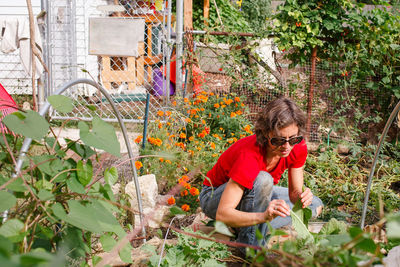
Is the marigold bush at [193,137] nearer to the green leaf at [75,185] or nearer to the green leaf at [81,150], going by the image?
the green leaf at [81,150]

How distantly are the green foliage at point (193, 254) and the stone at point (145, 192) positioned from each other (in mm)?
1114

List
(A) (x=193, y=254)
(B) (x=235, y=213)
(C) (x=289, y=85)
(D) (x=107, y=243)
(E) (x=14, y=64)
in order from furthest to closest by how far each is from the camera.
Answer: (E) (x=14, y=64)
(C) (x=289, y=85)
(B) (x=235, y=213)
(A) (x=193, y=254)
(D) (x=107, y=243)

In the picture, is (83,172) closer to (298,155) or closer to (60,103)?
(60,103)

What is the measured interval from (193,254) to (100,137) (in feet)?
2.66

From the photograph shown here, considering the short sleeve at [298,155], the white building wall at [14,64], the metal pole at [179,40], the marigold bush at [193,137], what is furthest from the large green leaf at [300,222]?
the white building wall at [14,64]

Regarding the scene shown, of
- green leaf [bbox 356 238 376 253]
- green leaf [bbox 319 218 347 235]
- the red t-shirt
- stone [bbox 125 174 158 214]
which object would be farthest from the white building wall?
green leaf [bbox 356 238 376 253]

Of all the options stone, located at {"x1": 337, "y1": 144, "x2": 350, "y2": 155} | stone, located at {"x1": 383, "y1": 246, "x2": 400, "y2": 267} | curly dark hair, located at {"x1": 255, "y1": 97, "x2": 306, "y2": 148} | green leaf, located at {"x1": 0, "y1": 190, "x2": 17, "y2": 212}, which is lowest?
stone, located at {"x1": 337, "y1": 144, "x2": 350, "y2": 155}

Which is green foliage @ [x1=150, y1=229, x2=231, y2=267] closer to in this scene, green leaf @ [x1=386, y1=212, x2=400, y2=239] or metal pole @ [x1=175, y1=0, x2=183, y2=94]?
green leaf @ [x1=386, y1=212, x2=400, y2=239]

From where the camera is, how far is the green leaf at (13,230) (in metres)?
0.83

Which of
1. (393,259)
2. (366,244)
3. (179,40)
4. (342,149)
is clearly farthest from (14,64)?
(366,244)

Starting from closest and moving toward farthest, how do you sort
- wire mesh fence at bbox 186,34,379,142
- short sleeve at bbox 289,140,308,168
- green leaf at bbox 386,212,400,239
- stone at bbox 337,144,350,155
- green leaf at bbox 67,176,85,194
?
green leaf at bbox 386,212,400,239 → green leaf at bbox 67,176,85,194 → short sleeve at bbox 289,140,308,168 → stone at bbox 337,144,350,155 → wire mesh fence at bbox 186,34,379,142

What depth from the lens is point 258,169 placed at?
1.99 m

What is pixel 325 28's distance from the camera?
14.6 ft

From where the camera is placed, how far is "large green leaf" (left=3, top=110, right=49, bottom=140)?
0.94 m
